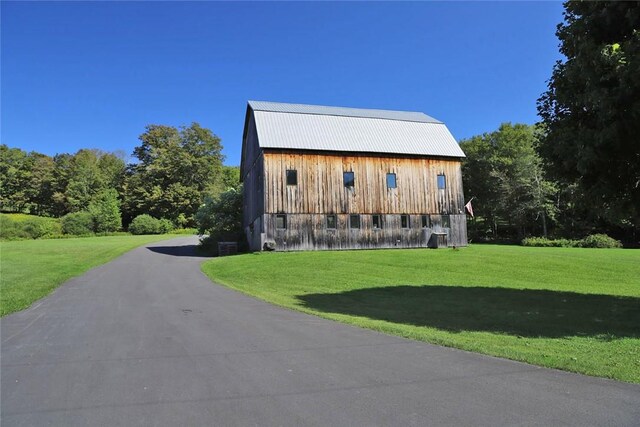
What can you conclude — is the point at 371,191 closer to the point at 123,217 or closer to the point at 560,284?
the point at 560,284

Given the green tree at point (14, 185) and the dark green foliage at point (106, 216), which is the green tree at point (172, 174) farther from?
the green tree at point (14, 185)

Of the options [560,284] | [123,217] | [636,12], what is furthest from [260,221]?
[123,217]

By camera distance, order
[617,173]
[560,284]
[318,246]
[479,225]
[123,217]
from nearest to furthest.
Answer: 1. [617,173]
2. [560,284]
3. [318,246]
4. [479,225]
5. [123,217]

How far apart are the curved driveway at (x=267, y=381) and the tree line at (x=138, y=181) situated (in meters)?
69.9

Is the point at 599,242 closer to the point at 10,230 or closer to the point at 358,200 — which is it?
the point at 358,200

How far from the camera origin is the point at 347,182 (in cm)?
3472

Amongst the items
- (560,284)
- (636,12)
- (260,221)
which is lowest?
(560,284)

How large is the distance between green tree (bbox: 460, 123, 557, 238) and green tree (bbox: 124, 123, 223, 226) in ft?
137

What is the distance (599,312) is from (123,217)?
82321mm

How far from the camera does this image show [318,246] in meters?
33.3

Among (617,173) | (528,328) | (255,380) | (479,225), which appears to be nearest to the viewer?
(255,380)

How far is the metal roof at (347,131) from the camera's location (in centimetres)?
3438

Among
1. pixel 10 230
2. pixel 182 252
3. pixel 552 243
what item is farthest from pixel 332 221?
pixel 10 230

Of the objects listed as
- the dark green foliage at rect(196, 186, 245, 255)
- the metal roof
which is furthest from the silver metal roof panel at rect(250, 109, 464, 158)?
the dark green foliage at rect(196, 186, 245, 255)
